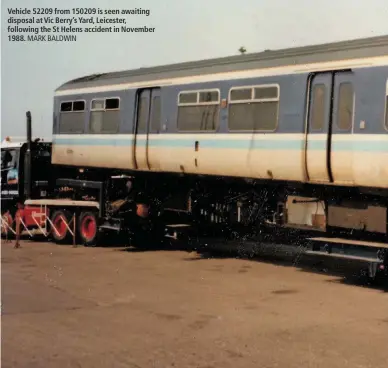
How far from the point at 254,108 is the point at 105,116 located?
543cm

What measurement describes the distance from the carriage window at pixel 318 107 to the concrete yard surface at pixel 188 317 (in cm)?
290

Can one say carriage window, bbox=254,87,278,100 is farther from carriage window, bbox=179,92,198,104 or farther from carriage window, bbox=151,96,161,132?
carriage window, bbox=151,96,161,132

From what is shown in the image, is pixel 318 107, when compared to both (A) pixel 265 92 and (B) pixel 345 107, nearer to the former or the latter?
(B) pixel 345 107

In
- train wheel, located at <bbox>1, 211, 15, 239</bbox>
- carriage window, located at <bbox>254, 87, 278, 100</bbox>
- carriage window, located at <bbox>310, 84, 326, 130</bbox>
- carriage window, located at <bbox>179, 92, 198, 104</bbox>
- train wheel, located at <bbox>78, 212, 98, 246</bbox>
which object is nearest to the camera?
carriage window, located at <bbox>310, 84, 326, 130</bbox>

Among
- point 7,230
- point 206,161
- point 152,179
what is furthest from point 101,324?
point 7,230

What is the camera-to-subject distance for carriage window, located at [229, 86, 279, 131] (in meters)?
13.9

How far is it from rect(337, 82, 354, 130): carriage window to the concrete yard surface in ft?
9.48

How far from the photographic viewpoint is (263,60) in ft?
46.6

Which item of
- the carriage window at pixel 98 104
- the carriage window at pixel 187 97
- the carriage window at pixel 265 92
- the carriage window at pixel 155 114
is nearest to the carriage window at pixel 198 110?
the carriage window at pixel 187 97

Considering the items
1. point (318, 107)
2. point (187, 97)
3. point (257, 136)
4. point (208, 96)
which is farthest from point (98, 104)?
point (318, 107)

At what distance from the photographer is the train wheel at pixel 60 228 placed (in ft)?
65.8

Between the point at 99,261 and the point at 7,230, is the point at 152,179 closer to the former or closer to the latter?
the point at 99,261

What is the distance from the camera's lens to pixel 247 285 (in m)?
12.2

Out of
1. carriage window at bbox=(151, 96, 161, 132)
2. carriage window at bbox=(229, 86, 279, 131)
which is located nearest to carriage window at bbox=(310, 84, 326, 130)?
carriage window at bbox=(229, 86, 279, 131)
